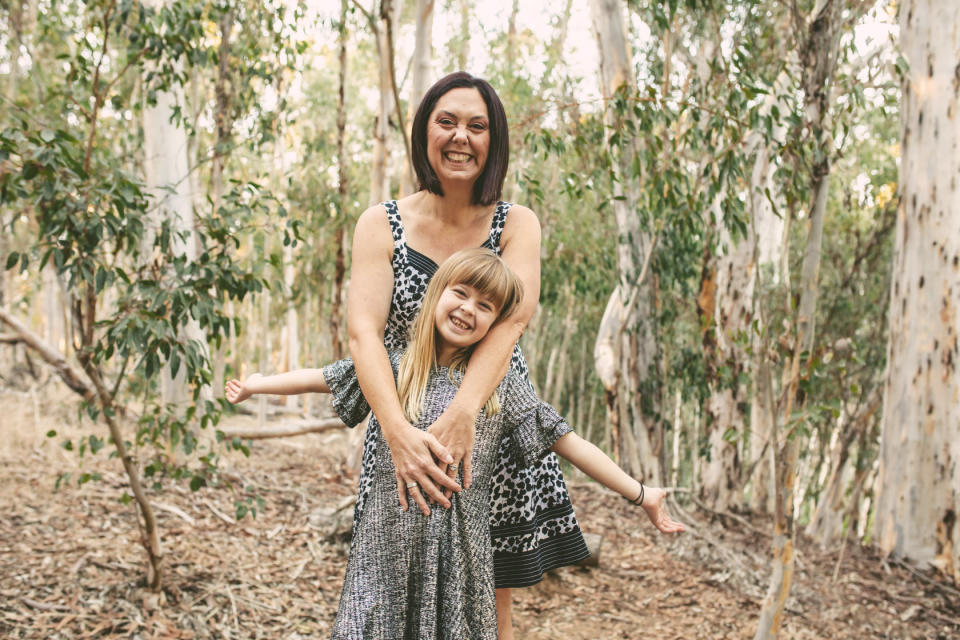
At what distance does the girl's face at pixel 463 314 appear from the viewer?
1775mm

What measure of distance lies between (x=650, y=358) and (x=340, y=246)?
306 centimetres

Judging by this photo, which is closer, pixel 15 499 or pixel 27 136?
pixel 27 136

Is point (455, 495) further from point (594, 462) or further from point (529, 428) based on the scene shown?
point (594, 462)

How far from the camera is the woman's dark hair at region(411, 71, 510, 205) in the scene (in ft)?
6.37

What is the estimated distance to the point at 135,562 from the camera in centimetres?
366

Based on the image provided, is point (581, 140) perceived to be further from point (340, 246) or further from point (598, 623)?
point (340, 246)

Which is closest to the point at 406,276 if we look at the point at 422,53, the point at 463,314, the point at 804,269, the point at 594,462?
the point at 463,314

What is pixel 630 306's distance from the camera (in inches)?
237

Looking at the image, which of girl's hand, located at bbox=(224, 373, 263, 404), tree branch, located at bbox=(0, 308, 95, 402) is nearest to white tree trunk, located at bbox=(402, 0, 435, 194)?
tree branch, located at bbox=(0, 308, 95, 402)

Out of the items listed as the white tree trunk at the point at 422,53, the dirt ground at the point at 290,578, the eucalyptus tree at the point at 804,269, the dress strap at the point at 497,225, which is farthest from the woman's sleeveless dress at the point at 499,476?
the white tree trunk at the point at 422,53

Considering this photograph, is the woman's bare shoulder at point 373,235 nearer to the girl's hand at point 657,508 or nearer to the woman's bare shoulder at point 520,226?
the woman's bare shoulder at point 520,226

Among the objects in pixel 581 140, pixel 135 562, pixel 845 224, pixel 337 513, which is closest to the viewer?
pixel 135 562

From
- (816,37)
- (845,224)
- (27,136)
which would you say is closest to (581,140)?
(816,37)

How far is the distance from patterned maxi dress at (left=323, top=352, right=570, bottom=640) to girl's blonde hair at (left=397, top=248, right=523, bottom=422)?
3 centimetres
